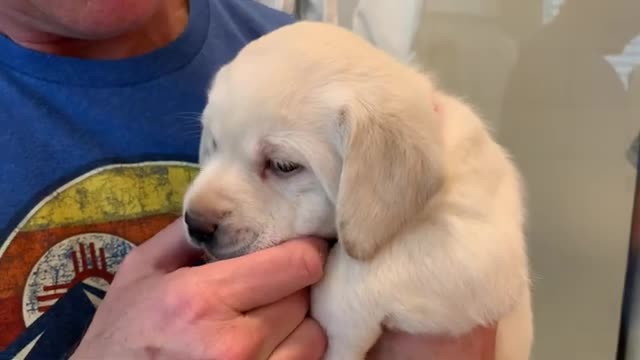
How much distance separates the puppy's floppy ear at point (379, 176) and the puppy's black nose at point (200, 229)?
134 mm

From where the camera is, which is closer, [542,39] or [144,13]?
[144,13]

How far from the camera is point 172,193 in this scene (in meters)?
1.12

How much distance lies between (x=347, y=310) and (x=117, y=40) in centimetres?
49

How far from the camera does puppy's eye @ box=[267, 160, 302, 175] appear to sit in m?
0.96

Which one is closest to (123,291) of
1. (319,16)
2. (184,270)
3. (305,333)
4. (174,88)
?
(184,270)

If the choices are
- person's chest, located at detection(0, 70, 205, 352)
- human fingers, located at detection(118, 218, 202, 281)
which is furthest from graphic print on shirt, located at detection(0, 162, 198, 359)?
human fingers, located at detection(118, 218, 202, 281)

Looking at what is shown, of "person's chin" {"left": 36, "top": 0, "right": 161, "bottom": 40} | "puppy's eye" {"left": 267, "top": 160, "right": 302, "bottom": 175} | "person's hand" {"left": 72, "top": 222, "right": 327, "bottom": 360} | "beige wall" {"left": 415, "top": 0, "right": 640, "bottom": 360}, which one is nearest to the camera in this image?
"person's hand" {"left": 72, "top": 222, "right": 327, "bottom": 360}

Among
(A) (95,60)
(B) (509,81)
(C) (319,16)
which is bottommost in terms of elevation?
(B) (509,81)

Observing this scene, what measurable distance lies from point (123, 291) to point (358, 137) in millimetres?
295

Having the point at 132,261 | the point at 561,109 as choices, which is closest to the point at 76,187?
the point at 132,261

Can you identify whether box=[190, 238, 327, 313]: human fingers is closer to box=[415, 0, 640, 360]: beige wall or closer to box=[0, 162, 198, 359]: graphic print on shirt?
box=[0, 162, 198, 359]: graphic print on shirt

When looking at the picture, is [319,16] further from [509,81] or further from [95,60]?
[95,60]

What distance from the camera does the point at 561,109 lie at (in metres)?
1.92

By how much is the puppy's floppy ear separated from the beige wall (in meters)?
→ 0.93
